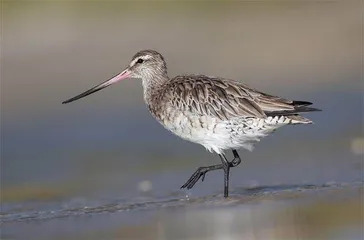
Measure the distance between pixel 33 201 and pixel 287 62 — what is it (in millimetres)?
9223

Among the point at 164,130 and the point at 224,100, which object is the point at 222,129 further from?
the point at 164,130

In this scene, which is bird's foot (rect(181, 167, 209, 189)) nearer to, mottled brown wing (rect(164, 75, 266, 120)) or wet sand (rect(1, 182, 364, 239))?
wet sand (rect(1, 182, 364, 239))

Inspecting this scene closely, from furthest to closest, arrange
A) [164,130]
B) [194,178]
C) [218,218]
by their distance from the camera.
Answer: [164,130] → [194,178] → [218,218]

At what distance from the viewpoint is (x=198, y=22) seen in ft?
73.9

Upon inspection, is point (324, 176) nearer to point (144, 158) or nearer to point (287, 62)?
point (144, 158)

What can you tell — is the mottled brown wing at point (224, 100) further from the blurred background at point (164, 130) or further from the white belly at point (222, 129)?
the blurred background at point (164, 130)

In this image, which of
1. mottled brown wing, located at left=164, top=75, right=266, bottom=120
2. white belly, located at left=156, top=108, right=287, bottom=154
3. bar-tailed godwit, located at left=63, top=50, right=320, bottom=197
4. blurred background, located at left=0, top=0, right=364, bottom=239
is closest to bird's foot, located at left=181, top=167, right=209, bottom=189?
bar-tailed godwit, located at left=63, top=50, right=320, bottom=197

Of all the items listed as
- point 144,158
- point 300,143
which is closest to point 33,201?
point 144,158

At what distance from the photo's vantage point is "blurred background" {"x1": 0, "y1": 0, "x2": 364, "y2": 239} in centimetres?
1005

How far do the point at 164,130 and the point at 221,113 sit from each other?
4.49 m

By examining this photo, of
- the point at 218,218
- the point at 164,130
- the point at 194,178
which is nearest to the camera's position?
the point at 218,218

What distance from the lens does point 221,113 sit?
449 inches

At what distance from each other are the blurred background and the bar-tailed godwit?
0.56m

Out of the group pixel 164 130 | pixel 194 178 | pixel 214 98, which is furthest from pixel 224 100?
pixel 164 130
